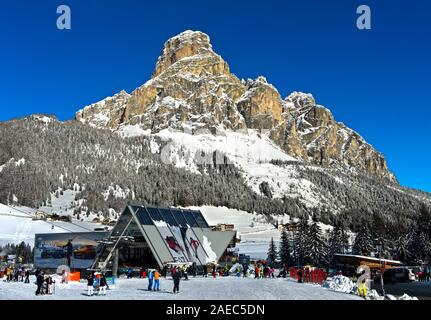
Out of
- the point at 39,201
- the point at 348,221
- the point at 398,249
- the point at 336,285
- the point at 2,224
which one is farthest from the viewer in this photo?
the point at 348,221

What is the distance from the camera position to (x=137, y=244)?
43.5m

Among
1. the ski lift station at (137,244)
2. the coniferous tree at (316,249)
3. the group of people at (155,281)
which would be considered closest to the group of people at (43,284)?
the group of people at (155,281)

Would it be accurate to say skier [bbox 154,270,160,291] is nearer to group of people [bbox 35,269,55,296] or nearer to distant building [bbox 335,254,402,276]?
group of people [bbox 35,269,55,296]

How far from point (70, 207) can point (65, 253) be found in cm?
14395

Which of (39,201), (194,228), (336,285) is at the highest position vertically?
(39,201)

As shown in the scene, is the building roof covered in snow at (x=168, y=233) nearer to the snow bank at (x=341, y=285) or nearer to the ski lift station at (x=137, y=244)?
the ski lift station at (x=137, y=244)

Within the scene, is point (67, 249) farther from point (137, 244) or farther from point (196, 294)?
point (196, 294)

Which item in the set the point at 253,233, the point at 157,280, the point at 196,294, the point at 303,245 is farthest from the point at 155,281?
the point at 253,233

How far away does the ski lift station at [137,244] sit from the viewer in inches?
1694

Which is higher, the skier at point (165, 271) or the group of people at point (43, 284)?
the group of people at point (43, 284)

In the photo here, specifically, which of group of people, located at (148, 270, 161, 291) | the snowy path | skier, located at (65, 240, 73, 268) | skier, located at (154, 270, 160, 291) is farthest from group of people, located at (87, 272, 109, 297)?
skier, located at (65, 240, 73, 268)

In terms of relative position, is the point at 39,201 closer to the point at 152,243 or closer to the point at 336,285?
the point at 152,243
